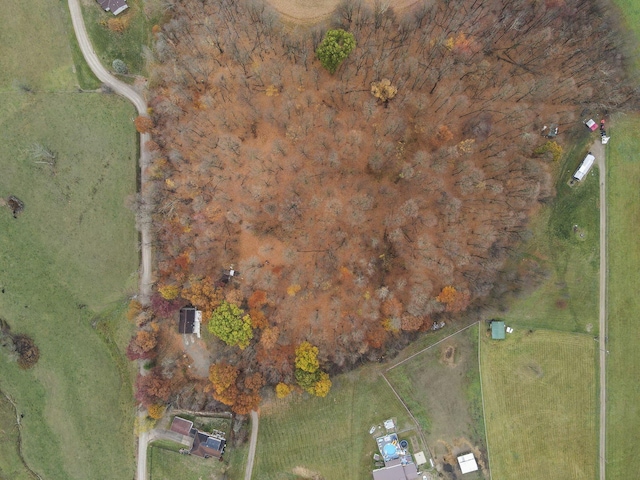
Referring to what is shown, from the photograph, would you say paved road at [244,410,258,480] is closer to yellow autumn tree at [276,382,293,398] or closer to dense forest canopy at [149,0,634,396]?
yellow autumn tree at [276,382,293,398]

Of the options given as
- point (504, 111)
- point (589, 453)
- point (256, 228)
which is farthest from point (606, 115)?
point (256, 228)

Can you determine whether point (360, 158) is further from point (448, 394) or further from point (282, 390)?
point (448, 394)

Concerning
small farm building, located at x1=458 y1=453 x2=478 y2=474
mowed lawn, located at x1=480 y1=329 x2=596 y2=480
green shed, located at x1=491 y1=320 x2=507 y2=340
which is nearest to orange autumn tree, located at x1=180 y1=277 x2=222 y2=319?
green shed, located at x1=491 y1=320 x2=507 y2=340

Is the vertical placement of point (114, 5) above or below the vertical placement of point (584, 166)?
A: above

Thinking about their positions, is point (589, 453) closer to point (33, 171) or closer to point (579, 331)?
point (579, 331)

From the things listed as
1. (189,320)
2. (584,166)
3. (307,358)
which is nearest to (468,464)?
(307,358)
